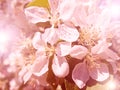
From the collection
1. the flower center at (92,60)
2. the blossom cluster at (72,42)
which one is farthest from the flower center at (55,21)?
the flower center at (92,60)

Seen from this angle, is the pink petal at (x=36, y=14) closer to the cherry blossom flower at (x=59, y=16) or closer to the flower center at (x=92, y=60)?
the cherry blossom flower at (x=59, y=16)

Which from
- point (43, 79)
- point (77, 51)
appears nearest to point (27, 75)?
point (43, 79)

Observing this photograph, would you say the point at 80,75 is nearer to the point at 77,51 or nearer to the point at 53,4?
the point at 77,51

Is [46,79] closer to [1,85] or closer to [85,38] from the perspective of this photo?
[85,38]

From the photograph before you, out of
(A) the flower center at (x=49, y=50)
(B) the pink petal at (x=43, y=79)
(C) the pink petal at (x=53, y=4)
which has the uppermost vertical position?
(C) the pink petal at (x=53, y=4)

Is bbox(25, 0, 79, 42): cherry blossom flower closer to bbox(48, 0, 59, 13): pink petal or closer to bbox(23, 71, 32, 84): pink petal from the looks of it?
bbox(48, 0, 59, 13): pink petal

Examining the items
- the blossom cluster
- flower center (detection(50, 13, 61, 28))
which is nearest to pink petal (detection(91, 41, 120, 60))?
the blossom cluster
